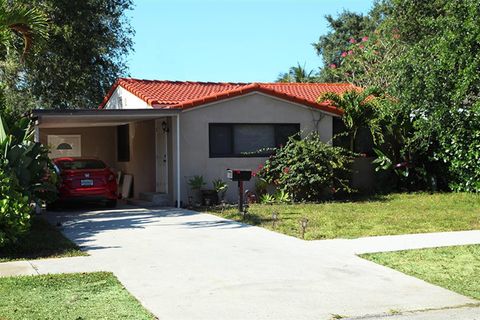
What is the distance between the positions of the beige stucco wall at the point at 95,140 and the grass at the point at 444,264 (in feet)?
50.1

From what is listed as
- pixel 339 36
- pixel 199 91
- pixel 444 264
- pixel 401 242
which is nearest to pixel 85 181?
pixel 199 91

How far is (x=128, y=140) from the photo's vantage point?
2083cm

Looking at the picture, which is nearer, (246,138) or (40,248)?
(40,248)

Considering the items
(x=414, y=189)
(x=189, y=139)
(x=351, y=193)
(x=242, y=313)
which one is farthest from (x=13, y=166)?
(x=414, y=189)

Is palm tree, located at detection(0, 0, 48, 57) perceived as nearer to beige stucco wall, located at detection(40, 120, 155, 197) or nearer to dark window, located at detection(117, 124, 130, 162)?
beige stucco wall, located at detection(40, 120, 155, 197)

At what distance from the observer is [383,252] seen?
9.36 metres

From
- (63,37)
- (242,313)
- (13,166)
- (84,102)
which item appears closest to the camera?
(242,313)

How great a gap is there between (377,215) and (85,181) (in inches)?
297

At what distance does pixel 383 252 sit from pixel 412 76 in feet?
27.1

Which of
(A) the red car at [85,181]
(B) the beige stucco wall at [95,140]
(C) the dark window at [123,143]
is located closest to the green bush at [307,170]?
(A) the red car at [85,181]

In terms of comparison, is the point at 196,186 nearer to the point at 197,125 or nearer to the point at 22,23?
the point at 197,125

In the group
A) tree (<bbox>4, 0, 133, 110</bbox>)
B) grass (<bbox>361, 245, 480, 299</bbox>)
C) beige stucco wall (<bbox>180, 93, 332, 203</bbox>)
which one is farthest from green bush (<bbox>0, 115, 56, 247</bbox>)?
tree (<bbox>4, 0, 133, 110</bbox>)

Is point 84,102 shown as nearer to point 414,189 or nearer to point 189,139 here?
point 189,139

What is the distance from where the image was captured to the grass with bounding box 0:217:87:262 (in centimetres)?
916
